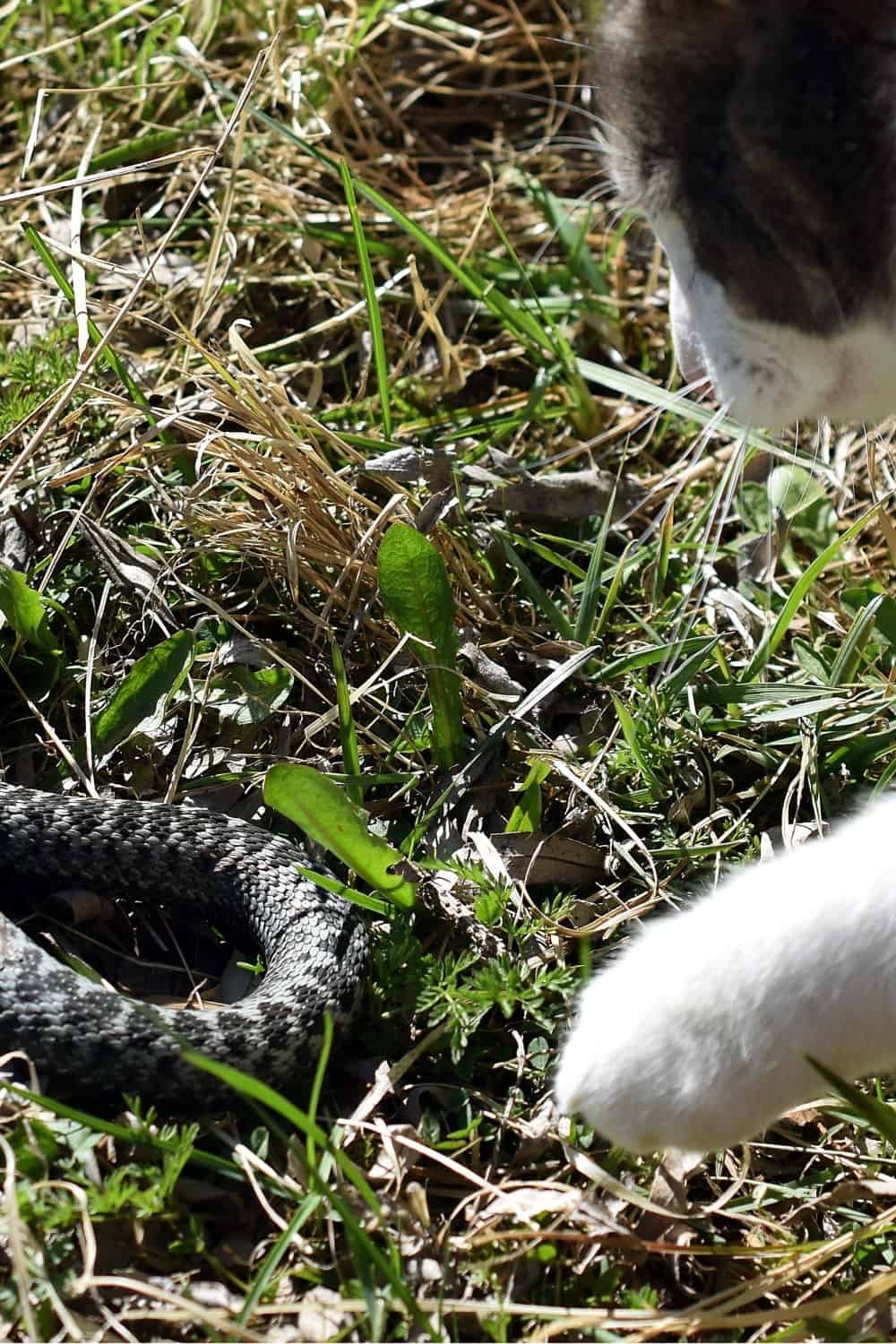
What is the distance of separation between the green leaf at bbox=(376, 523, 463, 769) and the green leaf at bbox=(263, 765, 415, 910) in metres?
0.29

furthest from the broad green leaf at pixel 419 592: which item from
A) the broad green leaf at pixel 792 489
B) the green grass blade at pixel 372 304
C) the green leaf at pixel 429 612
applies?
the broad green leaf at pixel 792 489

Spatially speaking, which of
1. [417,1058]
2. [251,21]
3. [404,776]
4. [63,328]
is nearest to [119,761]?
[404,776]

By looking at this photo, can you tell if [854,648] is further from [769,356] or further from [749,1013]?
[749,1013]

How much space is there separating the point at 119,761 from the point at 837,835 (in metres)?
1.16

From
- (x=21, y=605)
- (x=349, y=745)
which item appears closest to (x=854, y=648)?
(x=349, y=745)

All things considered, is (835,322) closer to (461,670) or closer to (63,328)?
(461,670)

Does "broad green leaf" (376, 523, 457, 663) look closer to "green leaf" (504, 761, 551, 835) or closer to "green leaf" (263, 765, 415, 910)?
"green leaf" (504, 761, 551, 835)

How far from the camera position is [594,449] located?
268cm

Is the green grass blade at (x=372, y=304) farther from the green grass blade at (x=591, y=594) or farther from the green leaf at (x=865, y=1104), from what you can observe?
the green leaf at (x=865, y=1104)

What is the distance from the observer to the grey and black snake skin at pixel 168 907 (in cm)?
156

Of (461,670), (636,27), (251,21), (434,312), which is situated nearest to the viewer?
(636,27)

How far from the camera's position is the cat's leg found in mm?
1355

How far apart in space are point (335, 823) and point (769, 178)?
99 cm

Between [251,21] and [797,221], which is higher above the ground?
[251,21]
